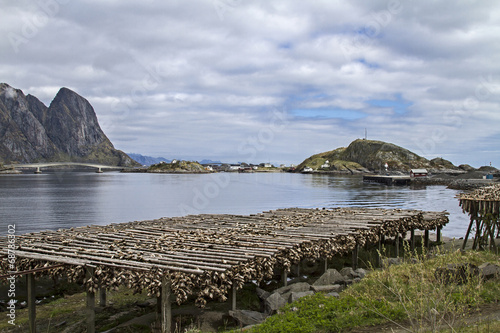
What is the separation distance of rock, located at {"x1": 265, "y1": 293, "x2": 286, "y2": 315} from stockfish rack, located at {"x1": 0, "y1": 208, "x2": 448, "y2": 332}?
0.73m

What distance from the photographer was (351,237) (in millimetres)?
17422

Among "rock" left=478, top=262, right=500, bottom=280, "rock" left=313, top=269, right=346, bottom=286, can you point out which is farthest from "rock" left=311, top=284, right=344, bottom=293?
"rock" left=478, top=262, right=500, bottom=280

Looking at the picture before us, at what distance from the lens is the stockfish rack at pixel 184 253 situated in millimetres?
10906

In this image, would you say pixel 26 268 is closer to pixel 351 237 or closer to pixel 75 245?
pixel 75 245

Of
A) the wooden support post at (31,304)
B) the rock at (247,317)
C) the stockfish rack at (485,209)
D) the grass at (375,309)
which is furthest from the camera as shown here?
the stockfish rack at (485,209)

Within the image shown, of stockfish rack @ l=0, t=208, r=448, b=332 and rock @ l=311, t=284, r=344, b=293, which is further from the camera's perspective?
rock @ l=311, t=284, r=344, b=293

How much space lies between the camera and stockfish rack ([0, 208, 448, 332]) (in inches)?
429

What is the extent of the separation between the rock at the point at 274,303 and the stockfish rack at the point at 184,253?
73 cm

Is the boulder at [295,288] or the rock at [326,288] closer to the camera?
the rock at [326,288]

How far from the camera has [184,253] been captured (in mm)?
13203

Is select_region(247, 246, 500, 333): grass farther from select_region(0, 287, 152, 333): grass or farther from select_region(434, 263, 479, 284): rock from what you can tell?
select_region(0, 287, 152, 333): grass

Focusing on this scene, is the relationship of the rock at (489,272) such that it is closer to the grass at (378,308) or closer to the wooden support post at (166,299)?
the grass at (378,308)

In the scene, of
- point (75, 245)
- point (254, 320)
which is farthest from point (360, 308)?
point (75, 245)

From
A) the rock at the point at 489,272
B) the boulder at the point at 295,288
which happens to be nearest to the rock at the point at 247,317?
the boulder at the point at 295,288
